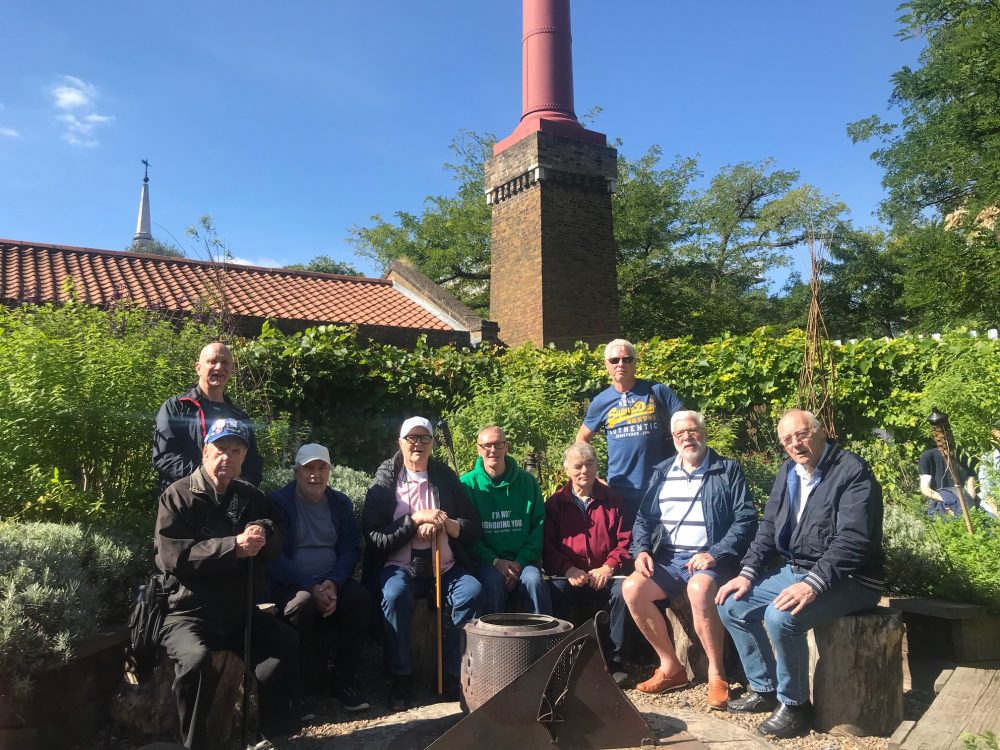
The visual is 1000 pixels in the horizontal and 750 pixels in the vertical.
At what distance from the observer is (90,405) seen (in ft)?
14.2

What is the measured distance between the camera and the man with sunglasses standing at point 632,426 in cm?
509

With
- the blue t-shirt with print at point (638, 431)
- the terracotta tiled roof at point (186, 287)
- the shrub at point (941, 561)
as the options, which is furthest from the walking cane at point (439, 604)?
the terracotta tiled roof at point (186, 287)

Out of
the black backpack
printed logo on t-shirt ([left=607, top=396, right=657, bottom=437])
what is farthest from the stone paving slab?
printed logo on t-shirt ([left=607, top=396, right=657, bottom=437])

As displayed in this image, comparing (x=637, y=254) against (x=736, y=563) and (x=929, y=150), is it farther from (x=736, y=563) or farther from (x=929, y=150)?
(x=736, y=563)

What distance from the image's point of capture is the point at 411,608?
14.3 feet

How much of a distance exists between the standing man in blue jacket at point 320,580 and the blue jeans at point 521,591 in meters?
0.73

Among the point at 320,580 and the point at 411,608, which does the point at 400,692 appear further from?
the point at 320,580

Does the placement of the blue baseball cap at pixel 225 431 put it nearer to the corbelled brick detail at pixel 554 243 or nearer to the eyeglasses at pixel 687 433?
the eyeglasses at pixel 687 433

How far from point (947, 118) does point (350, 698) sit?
55.1ft

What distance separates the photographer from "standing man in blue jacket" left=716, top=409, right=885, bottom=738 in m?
3.70

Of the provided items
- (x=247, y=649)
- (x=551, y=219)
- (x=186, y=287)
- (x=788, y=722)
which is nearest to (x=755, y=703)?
(x=788, y=722)

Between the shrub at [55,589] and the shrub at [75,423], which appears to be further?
the shrub at [75,423]

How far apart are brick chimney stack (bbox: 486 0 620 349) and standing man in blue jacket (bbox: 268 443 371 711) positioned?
33.2ft

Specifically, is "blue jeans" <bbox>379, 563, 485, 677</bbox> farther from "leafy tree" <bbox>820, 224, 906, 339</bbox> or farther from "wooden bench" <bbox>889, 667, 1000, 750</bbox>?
"leafy tree" <bbox>820, 224, 906, 339</bbox>
